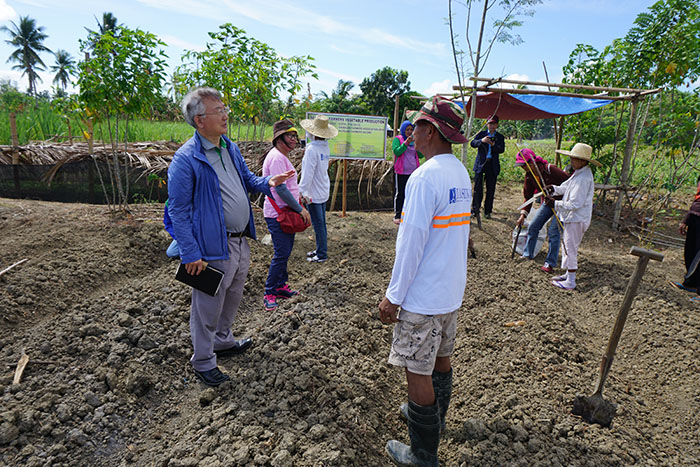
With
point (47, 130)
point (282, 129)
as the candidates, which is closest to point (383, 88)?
point (47, 130)

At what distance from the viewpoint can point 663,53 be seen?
7000 millimetres

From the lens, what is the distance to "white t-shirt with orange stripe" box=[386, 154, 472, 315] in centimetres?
185

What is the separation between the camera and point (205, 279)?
251 cm

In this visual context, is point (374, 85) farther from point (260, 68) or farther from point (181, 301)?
point (181, 301)

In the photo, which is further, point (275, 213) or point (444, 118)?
point (275, 213)

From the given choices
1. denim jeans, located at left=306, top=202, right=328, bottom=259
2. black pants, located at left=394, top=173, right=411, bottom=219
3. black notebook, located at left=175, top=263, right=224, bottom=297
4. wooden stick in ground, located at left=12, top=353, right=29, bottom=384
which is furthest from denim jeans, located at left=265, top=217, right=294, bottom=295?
black pants, located at left=394, top=173, right=411, bottom=219

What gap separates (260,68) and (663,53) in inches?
284

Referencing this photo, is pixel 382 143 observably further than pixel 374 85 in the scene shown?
No

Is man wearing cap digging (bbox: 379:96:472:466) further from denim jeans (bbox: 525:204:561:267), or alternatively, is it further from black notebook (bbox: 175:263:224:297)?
denim jeans (bbox: 525:204:561:267)

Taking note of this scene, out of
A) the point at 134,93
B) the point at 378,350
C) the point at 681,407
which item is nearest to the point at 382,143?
the point at 134,93

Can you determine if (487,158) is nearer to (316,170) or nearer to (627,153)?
(627,153)

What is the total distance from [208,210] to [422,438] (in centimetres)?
181

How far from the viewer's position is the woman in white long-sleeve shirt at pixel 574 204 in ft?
15.2

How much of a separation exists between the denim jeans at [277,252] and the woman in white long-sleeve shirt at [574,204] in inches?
133
